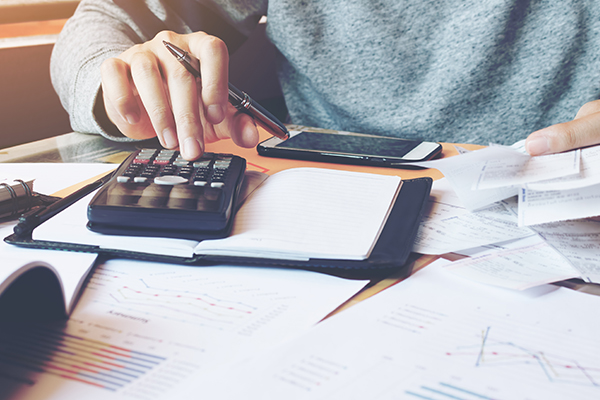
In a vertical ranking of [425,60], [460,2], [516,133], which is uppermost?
[460,2]

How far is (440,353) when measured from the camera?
0.79 ft

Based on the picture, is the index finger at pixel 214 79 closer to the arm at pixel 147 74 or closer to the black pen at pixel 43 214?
the arm at pixel 147 74

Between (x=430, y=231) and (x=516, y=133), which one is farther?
(x=516, y=133)

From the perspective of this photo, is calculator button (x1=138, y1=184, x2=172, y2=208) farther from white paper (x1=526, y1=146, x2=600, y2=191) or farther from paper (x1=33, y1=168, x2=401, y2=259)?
white paper (x1=526, y1=146, x2=600, y2=191)

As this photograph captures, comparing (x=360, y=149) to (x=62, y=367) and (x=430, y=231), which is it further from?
(x=62, y=367)

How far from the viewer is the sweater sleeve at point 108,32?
0.68 meters

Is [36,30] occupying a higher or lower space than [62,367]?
higher

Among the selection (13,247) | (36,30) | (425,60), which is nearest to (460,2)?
(425,60)

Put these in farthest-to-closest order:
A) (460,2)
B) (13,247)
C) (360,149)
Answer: (460,2)
(360,149)
(13,247)

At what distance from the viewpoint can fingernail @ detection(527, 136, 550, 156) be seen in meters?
0.43

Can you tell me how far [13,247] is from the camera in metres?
0.37

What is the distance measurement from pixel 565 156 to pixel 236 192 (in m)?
0.33

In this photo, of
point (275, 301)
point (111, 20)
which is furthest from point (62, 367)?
point (111, 20)

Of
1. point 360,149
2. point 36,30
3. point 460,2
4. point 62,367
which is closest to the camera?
point 62,367
